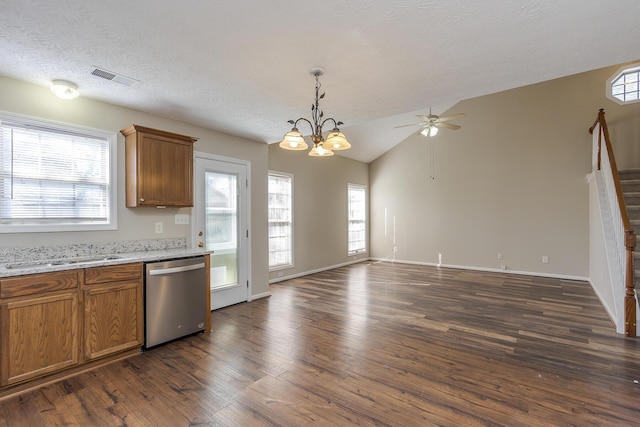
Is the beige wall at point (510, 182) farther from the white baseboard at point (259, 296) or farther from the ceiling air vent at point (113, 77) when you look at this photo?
the ceiling air vent at point (113, 77)

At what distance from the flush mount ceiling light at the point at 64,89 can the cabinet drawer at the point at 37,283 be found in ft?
5.41

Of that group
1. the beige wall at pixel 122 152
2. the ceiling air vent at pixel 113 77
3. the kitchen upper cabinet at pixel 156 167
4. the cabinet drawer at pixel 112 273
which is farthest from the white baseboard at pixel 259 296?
the ceiling air vent at pixel 113 77

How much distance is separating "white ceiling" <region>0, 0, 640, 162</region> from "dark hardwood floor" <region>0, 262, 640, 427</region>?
8.32 feet

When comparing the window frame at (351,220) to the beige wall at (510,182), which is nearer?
A: the beige wall at (510,182)

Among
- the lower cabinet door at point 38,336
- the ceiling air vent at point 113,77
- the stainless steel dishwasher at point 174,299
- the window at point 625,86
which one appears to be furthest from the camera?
the window at point 625,86

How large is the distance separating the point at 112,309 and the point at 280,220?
3.75 metres

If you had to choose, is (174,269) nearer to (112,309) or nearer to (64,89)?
(112,309)

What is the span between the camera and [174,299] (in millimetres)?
3178

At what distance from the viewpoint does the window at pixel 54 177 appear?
2.68m

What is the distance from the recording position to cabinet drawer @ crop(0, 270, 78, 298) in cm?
224

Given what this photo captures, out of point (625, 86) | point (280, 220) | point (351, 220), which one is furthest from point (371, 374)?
point (625, 86)

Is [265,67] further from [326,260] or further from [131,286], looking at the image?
[326,260]

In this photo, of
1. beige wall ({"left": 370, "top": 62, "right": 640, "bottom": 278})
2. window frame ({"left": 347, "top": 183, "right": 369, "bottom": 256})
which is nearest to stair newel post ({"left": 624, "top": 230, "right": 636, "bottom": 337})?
beige wall ({"left": 370, "top": 62, "right": 640, "bottom": 278})

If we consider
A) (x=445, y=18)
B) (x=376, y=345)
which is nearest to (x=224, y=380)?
(x=376, y=345)
